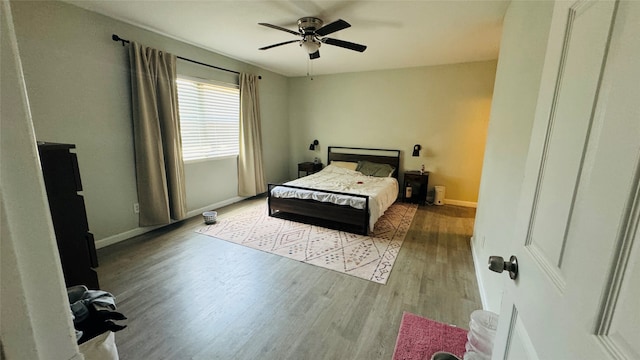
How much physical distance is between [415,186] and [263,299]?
361 cm

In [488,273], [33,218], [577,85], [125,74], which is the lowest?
[488,273]

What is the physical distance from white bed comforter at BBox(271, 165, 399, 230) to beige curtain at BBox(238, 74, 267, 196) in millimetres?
1024

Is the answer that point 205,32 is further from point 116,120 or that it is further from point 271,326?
point 271,326

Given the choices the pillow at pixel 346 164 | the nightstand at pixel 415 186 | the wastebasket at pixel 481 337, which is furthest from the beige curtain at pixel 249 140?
the wastebasket at pixel 481 337

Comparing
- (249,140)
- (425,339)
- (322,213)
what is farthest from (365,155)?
(425,339)

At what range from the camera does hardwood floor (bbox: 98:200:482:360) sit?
1607mm

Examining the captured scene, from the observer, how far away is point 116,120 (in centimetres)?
286

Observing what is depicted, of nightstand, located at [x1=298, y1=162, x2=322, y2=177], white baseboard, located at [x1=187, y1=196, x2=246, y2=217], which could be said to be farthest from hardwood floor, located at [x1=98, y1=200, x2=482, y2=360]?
nightstand, located at [x1=298, y1=162, x2=322, y2=177]

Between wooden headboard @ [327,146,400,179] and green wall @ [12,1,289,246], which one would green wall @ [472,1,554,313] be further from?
green wall @ [12,1,289,246]

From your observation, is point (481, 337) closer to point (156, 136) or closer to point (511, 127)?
point (511, 127)

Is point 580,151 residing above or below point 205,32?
below

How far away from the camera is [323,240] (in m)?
3.11

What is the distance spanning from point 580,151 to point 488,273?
1.81 m

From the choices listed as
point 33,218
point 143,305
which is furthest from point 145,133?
point 33,218
